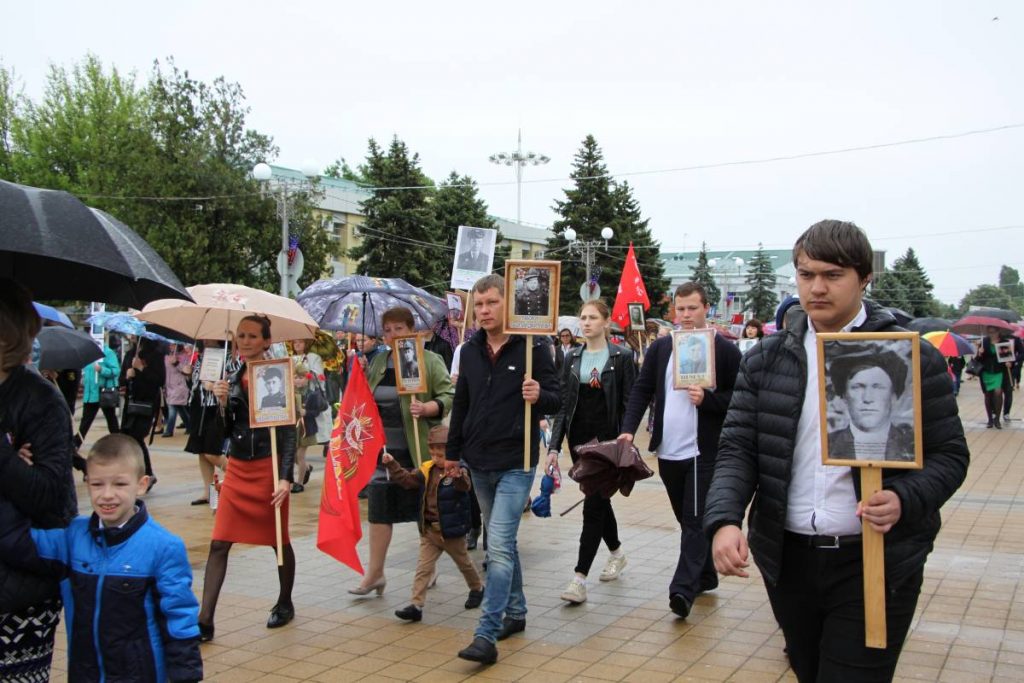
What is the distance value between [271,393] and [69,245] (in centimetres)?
270

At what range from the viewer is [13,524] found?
11.0 ft

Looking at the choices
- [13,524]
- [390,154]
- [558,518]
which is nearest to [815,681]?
[13,524]

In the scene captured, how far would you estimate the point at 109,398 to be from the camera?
44.9 feet

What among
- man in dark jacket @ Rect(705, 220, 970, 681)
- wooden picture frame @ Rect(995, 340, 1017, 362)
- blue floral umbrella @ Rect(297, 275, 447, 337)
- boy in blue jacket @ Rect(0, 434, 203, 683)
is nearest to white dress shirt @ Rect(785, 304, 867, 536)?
man in dark jacket @ Rect(705, 220, 970, 681)

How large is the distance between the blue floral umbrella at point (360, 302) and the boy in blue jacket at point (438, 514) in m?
2.54

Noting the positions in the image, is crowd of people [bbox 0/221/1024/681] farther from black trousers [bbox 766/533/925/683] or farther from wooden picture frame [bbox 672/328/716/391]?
wooden picture frame [bbox 672/328/716/391]

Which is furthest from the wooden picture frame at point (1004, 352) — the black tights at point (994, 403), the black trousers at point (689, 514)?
the black trousers at point (689, 514)

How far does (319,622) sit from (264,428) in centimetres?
126

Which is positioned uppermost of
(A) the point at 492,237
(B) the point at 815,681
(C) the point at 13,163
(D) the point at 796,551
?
(C) the point at 13,163

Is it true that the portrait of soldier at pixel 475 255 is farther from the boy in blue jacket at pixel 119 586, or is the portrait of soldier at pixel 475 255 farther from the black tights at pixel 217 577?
the boy in blue jacket at pixel 119 586

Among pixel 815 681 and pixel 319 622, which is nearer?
pixel 815 681

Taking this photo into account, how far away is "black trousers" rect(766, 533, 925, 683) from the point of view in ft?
9.54

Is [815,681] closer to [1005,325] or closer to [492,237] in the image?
[492,237]

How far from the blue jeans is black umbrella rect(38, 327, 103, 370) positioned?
6947 mm
